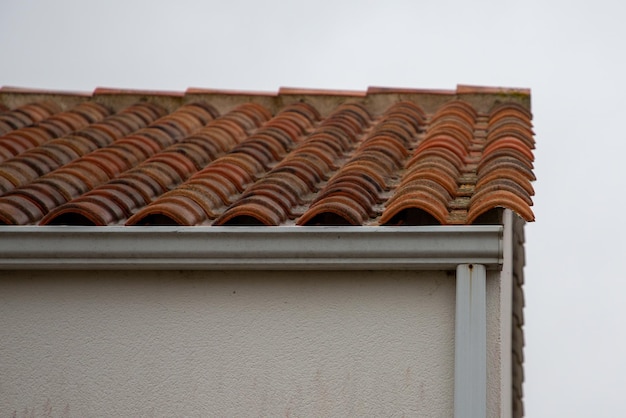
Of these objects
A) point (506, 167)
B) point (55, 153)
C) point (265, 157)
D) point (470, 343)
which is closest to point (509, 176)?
point (506, 167)

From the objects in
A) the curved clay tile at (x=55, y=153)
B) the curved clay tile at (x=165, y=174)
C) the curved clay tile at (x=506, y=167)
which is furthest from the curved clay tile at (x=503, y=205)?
the curved clay tile at (x=55, y=153)

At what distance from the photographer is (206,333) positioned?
4988 millimetres

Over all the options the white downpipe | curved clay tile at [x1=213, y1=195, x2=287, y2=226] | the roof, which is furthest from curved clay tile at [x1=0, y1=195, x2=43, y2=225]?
the white downpipe

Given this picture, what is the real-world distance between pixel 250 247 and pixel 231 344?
447 millimetres

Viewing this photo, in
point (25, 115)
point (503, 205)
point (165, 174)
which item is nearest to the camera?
point (503, 205)

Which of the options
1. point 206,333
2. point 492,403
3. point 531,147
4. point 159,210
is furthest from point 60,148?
point 492,403

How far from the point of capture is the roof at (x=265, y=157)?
518 cm

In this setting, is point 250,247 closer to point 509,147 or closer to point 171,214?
point 171,214

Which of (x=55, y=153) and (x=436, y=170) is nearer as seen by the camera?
(x=436, y=170)

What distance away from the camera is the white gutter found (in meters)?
4.74

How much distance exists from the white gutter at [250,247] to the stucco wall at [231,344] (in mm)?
114

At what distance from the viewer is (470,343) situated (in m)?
4.64

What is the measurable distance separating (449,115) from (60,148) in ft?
8.20

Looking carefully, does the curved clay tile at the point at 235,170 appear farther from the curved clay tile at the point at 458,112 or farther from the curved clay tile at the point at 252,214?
the curved clay tile at the point at 458,112
